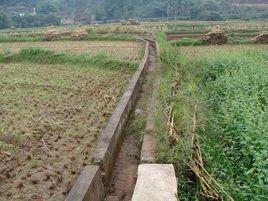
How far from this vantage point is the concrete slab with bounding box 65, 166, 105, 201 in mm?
4656

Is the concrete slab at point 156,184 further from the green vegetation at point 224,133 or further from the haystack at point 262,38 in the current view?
the haystack at point 262,38

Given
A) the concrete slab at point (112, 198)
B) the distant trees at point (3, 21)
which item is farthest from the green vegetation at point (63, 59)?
the distant trees at point (3, 21)

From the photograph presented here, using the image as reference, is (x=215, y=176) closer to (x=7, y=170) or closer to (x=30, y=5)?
(x=7, y=170)

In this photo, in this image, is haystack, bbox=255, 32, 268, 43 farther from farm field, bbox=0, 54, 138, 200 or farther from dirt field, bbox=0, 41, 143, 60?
farm field, bbox=0, 54, 138, 200

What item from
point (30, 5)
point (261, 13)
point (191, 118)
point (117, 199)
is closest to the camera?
point (117, 199)

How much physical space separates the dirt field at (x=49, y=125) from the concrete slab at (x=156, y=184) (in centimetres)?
118

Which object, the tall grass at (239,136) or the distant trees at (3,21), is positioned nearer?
the tall grass at (239,136)

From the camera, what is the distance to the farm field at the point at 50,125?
5559 millimetres

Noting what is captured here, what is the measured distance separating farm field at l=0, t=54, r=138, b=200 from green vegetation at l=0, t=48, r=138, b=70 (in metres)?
0.94

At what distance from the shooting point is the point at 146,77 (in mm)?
13297

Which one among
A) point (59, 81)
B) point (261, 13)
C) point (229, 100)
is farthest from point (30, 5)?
point (229, 100)

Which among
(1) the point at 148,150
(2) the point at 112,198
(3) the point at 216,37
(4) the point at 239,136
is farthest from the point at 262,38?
(2) the point at 112,198

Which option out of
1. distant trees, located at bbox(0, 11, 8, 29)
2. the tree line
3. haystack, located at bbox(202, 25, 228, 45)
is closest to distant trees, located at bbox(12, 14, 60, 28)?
the tree line

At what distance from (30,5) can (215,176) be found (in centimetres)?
9281
